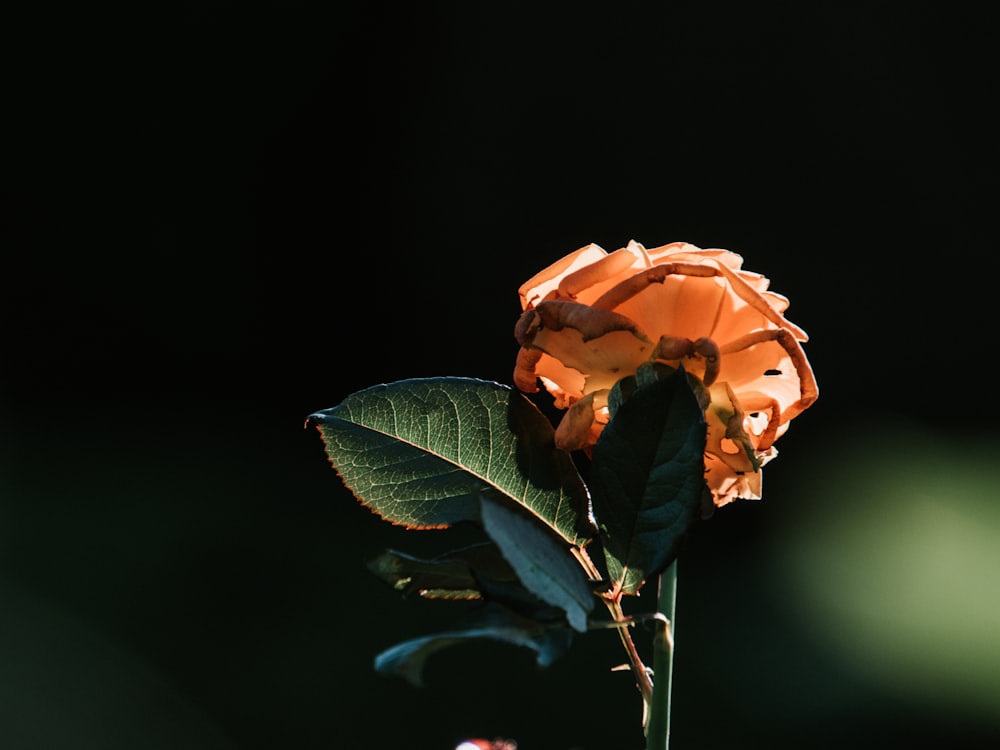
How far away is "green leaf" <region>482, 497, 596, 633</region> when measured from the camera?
28 cm

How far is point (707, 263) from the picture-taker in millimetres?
353

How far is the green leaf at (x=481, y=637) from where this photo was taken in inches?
10.5

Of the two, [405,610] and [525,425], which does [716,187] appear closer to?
[405,610]

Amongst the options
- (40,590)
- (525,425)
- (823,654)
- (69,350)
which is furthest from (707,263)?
(69,350)

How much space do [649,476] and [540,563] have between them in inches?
2.3

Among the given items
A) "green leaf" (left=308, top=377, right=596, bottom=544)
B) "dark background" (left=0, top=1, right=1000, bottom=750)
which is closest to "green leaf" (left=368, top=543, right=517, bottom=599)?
"green leaf" (left=308, top=377, right=596, bottom=544)

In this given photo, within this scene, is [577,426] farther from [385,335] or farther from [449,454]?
[385,335]

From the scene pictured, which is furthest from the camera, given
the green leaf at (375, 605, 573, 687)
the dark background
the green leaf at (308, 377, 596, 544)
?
the dark background

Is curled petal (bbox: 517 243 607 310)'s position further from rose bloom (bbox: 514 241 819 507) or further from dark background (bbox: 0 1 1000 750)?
dark background (bbox: 0 1 1000 750)

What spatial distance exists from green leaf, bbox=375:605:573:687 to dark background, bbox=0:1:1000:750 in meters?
1.46

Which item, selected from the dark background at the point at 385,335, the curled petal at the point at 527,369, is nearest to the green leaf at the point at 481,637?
the curled petal at the point at 527,369

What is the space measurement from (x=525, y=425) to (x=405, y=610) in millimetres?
1582

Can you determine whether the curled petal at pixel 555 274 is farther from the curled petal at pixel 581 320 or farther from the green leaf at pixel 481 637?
the green leaf at pixel 481 637

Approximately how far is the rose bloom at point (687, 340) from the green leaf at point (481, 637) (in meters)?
0.10
